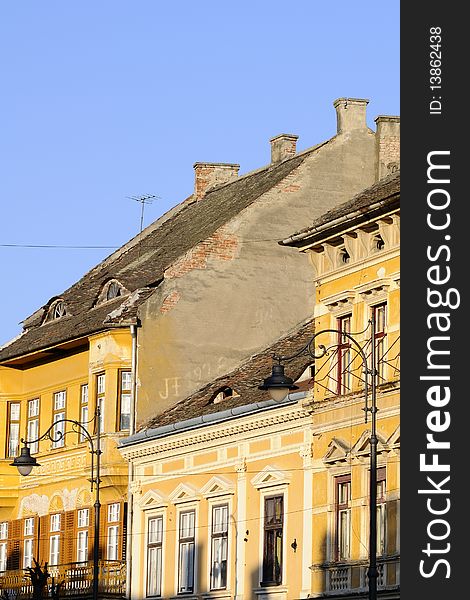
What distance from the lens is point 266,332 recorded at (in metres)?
51.9

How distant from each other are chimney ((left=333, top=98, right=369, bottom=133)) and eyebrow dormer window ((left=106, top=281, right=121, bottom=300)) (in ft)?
24.6

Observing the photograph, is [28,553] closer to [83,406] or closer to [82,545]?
[82,545]

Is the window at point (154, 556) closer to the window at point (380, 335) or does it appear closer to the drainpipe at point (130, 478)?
the drainpipe at point (130, 478)

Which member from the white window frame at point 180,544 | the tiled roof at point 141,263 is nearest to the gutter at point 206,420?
the white window frame at point 180,544

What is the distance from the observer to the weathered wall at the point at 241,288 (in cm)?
5150

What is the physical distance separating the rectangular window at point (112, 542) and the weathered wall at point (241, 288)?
3.36m

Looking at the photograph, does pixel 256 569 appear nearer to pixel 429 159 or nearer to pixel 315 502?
pixel 315 502

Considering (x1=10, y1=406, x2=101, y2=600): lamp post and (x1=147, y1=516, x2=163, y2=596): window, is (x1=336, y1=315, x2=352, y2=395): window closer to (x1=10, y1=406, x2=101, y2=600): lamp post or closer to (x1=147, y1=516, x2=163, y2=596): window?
(x1=10, y1=406, x2=101, y2=600): lamp post

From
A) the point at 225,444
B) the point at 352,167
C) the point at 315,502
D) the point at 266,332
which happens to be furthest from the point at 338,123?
the point at 315,502

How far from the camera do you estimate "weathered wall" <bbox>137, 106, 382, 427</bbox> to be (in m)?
51.5

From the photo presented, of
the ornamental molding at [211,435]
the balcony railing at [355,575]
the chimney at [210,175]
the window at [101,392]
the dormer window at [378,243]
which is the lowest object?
the balcony railing at [355,575]

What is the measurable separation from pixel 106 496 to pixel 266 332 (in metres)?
6.04

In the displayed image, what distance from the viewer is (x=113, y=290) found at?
54.7 m

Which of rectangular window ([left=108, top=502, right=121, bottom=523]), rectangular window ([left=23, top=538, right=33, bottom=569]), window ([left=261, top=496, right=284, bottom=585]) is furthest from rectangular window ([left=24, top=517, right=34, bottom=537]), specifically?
window ([left=261, top=496, right=284, bottom=585])
